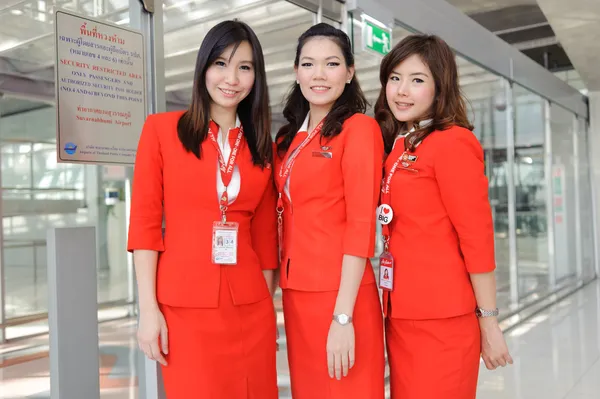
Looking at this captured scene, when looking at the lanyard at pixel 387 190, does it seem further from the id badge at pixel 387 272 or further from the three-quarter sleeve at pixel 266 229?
the three-quarter sleeve at pixel 266 229

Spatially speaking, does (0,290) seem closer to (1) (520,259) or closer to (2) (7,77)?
(2) (7,77)

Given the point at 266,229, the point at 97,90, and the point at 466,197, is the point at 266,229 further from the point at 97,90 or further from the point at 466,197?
the point at 97,90

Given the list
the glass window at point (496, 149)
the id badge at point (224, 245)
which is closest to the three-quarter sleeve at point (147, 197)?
the id badge at point (224, 245)

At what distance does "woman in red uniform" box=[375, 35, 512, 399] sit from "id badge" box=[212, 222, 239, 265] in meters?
0.50

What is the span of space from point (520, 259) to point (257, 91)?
618 centimetres

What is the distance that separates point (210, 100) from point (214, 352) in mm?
796

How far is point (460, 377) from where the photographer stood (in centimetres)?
176

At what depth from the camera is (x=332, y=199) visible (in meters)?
1.69

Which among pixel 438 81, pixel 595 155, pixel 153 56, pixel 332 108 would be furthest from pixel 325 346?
pixel 595 155

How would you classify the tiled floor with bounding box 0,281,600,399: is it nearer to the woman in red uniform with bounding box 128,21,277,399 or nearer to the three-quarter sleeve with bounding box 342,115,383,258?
the woman in red uniform with bounding box 128,21,277,399

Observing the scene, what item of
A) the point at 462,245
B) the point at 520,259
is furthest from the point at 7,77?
the point at 520,259

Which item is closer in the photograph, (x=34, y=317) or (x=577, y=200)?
(x=34, y=317)

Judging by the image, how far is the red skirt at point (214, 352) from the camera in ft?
A: 5.36

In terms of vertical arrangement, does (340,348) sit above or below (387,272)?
below
